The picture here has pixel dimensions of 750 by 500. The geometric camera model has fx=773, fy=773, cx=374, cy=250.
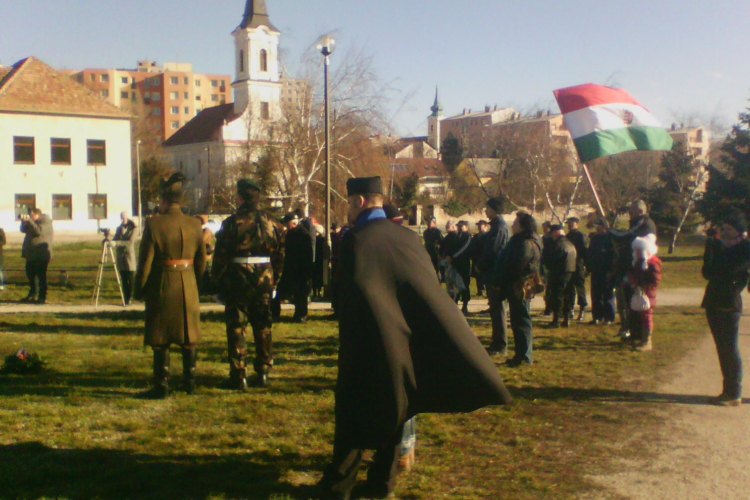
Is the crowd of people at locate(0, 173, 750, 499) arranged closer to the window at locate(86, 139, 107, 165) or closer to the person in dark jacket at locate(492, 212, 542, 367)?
the person in dark jacket at locate(492, 212, 542, 367)

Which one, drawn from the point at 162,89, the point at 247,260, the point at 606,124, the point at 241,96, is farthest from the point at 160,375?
the point at 162,89

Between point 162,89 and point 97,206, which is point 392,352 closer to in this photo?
point 97,206

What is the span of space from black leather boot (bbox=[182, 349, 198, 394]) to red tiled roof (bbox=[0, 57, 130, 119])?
46.5 meters

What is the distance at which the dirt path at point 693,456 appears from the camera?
16.5ft

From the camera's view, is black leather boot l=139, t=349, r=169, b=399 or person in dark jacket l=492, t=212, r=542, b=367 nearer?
black leather boot l=139, t=349, r=169, b=399

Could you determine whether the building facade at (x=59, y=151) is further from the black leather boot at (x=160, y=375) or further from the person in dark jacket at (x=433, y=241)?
the black leather boot at (x=160, y=375)

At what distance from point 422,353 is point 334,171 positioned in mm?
33776

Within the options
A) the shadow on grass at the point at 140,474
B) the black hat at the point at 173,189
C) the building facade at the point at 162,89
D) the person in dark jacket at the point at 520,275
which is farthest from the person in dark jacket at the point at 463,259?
the building facade at the point at 162,89

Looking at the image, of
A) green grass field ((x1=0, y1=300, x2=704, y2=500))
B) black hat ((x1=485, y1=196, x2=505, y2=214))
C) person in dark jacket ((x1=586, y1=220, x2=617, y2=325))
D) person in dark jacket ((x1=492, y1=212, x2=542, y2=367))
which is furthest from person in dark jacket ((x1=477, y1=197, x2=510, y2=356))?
person in dark jacket ((x1=586, y1=220, x2=617, y2=325))

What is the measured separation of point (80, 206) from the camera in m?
52.0

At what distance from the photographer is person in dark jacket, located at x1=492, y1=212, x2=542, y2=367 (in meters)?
9.16

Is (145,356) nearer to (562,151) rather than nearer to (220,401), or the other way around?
(220,401)

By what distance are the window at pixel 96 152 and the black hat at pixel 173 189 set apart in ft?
157

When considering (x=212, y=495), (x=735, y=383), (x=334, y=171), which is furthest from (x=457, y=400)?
(x=334, y=171)
